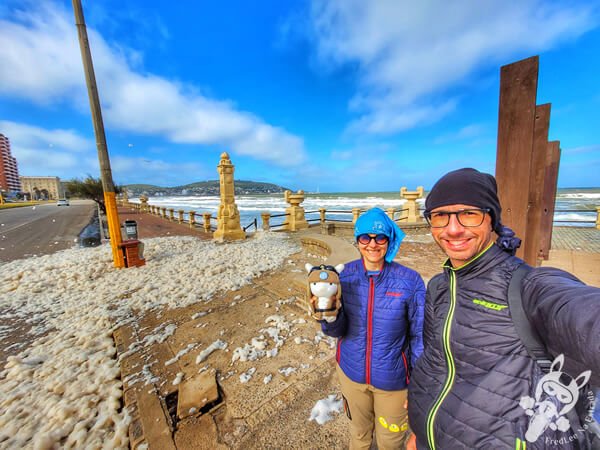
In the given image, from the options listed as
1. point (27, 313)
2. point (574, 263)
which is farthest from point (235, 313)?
point (574, 263)

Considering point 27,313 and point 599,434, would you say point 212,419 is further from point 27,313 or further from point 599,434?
point 27,313

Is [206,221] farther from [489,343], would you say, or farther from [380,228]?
[489,343]

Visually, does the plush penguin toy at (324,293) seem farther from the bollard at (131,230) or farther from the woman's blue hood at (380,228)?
the bollard at (131,230)

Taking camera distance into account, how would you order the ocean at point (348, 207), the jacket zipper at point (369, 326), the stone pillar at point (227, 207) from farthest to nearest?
1. the ocean at point (348, 207)
2. the stone pillar at point (227, 207)
3. the jacket zipper at point (369, 326)

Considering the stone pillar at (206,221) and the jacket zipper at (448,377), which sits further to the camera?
the stone pillar at (206,221)

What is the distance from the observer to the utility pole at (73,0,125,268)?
18.0 feet

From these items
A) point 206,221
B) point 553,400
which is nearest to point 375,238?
point 553,400

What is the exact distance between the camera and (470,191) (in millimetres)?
1055

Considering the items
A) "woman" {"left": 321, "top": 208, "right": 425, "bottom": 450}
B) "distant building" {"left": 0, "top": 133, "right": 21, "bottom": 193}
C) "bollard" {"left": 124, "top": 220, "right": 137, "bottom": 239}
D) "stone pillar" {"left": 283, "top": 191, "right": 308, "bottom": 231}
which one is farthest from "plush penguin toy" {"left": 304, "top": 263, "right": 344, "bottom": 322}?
"distant building" {"left": 0, "top": 133, "right": 21, "bottom": 193}

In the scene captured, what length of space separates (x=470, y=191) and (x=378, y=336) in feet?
3.41

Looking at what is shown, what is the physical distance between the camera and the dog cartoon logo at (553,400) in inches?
28.2

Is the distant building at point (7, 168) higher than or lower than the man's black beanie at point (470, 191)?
higher

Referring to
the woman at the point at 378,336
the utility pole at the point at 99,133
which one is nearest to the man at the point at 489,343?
the woman at the point at 378,336

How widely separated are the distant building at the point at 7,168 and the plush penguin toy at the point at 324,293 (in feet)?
416
